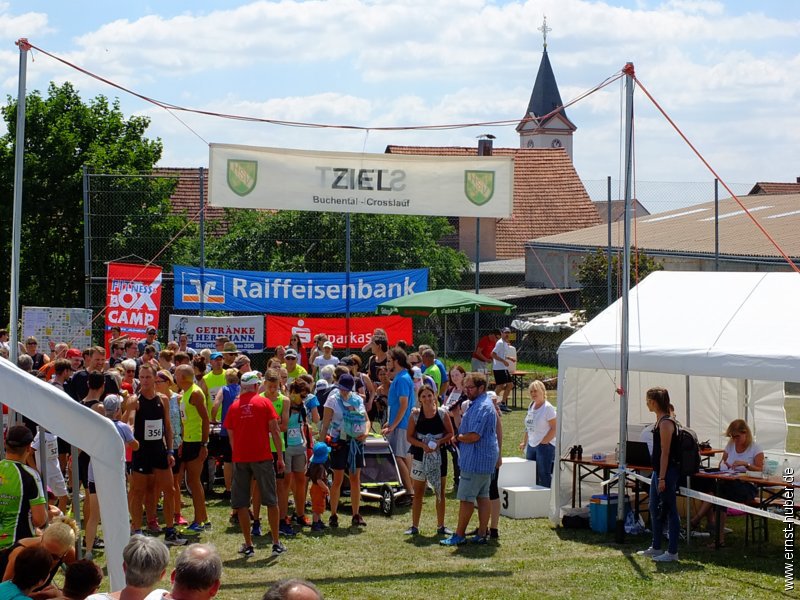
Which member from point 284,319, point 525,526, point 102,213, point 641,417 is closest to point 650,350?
point 525,526

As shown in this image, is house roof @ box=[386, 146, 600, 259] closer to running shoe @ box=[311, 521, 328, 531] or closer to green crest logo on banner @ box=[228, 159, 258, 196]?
green crest logo on banner @ box=[228, 159, 258, 196]

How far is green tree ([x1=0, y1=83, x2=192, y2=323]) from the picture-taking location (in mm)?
26641

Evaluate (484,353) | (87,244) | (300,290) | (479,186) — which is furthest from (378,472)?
(87,244)

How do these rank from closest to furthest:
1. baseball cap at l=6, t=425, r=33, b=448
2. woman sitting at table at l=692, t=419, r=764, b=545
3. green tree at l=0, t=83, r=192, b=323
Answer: baseball cap at l=6, t=425, r=33, b=448, woman sitting at table at l=692, t=419, r=764, b=545, green tree at l=0, t=83, r=192, b=323

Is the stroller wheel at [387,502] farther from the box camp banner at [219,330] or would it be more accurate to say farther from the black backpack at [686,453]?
the box camp banner at [219,330]

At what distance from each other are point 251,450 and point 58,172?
66.9 feet

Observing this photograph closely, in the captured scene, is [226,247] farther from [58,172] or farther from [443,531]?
[443,531]

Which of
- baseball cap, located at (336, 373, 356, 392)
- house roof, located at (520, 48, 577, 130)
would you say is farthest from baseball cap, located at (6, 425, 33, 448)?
house roof, located at (520, 48, 577, 130)

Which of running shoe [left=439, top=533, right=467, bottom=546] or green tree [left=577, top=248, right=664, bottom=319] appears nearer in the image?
running shoe [left=439, top=533, right=467, bottom=546]

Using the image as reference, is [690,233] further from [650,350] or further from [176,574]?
[176,574]

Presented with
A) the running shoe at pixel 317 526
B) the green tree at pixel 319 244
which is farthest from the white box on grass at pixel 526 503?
the green tree at pixel 319 244

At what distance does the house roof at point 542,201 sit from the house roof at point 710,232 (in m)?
4.17

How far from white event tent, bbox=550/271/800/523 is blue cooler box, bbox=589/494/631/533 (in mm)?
384
